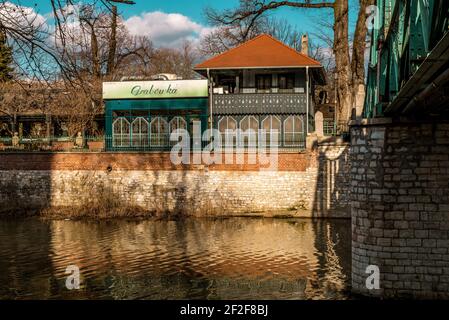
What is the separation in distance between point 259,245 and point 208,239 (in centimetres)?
232

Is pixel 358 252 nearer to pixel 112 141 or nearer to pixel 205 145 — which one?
pixel 205 145

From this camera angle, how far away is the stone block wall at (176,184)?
27984 millimetres

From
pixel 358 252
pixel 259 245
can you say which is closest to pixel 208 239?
pixel 259 245

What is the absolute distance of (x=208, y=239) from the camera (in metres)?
22.5

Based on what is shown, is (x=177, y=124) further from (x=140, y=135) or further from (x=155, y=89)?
(x=155, y=89)

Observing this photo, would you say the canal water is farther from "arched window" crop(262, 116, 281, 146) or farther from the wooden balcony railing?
the wooden balcony railing

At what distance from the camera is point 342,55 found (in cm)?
2739

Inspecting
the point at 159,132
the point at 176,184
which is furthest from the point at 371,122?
the point at 159,132

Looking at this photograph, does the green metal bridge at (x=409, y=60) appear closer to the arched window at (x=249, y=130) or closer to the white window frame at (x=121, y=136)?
Result: the arched window at (x=249, y=130)

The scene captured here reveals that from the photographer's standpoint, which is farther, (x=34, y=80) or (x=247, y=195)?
(x=247, y=195)

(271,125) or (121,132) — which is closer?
(271,125)

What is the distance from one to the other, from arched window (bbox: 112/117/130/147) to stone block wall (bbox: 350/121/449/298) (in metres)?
23.2

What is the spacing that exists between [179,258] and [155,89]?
1767 cm

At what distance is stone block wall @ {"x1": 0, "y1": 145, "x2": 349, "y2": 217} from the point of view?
2798cm
